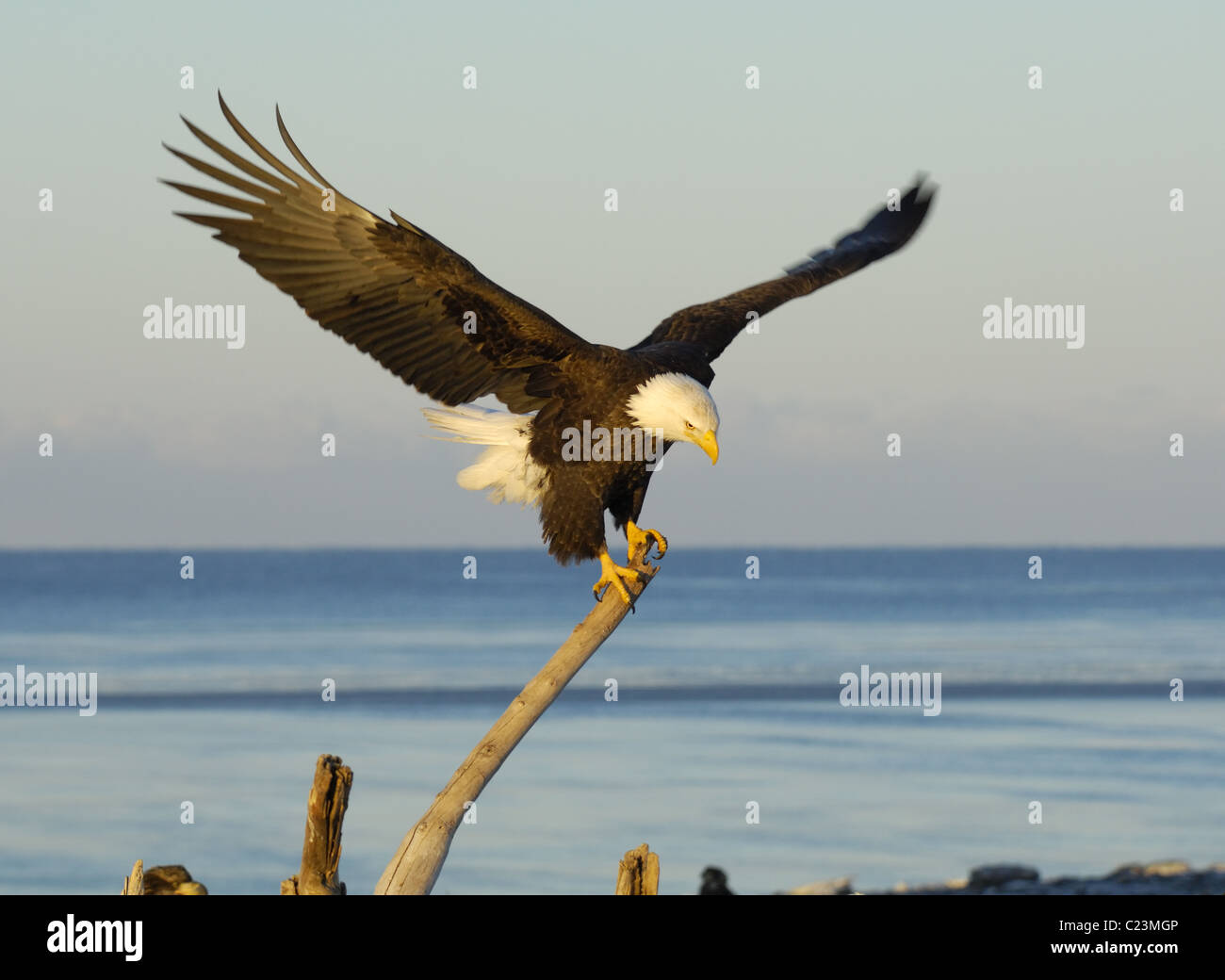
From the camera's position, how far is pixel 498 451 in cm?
642

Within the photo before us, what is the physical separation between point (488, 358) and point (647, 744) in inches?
442

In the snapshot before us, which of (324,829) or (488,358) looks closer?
(324,829)

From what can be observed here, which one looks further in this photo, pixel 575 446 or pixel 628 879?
pixel 575 446

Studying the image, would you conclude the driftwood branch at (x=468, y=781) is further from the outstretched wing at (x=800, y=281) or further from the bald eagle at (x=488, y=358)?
the outstretched wing at (x=800, y=281)

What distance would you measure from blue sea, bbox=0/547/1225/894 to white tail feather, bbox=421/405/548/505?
4.29 metres

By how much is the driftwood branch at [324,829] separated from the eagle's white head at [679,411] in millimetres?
2196

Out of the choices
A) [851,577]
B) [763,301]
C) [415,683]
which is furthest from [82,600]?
[763,301]

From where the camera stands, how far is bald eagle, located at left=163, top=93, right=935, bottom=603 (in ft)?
18.8

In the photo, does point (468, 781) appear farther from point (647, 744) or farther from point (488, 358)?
point (647, 744)

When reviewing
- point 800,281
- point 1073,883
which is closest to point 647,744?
point 1073,883

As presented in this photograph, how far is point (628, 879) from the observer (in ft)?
14.5

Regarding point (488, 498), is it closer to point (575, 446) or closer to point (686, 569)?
point (575, 446)

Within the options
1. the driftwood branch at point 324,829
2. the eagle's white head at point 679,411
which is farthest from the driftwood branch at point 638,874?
the eagle's white head at point 679,411

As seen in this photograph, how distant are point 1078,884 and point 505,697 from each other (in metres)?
11.7
